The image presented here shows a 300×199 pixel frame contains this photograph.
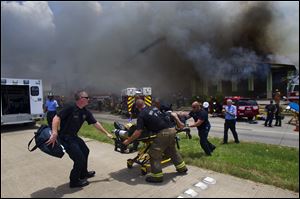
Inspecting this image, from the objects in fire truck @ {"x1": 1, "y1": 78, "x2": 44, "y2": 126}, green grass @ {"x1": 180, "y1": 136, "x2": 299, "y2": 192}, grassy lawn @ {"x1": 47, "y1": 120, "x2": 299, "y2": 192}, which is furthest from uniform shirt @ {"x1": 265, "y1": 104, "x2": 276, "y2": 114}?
fire truck @ {"x1": 1, "y1": 78, "x2": 44, "y2": 126}

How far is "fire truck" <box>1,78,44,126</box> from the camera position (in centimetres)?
1184

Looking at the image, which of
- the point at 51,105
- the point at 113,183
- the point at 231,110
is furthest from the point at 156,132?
the point at 51,105

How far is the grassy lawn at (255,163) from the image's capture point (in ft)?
14.6

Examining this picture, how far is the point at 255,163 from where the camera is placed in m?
5.41

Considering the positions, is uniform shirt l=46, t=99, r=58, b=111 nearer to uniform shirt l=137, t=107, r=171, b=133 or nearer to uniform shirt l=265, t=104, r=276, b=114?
uniform shirt l=137, t=107, r=171, b=133

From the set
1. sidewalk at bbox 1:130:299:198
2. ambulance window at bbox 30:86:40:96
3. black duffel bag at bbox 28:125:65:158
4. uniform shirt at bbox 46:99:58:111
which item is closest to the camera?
sidewalk at bbox 1:130:299:198

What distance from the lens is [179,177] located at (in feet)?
15.0

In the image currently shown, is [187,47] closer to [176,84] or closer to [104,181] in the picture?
[176,84]

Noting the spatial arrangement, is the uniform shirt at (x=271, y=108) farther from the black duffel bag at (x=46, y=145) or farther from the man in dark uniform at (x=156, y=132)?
the black duffel bag at (x=46, y=145)

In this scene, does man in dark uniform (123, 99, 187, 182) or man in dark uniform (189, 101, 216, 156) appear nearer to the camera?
man in dark uniform (123, 99, 187, 182)

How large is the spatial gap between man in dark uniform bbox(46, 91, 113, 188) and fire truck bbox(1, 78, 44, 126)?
27.2 feet

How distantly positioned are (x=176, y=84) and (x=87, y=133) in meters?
21.7

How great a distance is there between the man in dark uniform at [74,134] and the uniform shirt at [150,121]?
80 cm

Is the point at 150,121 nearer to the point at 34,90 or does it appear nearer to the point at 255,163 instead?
the point at 255,163
